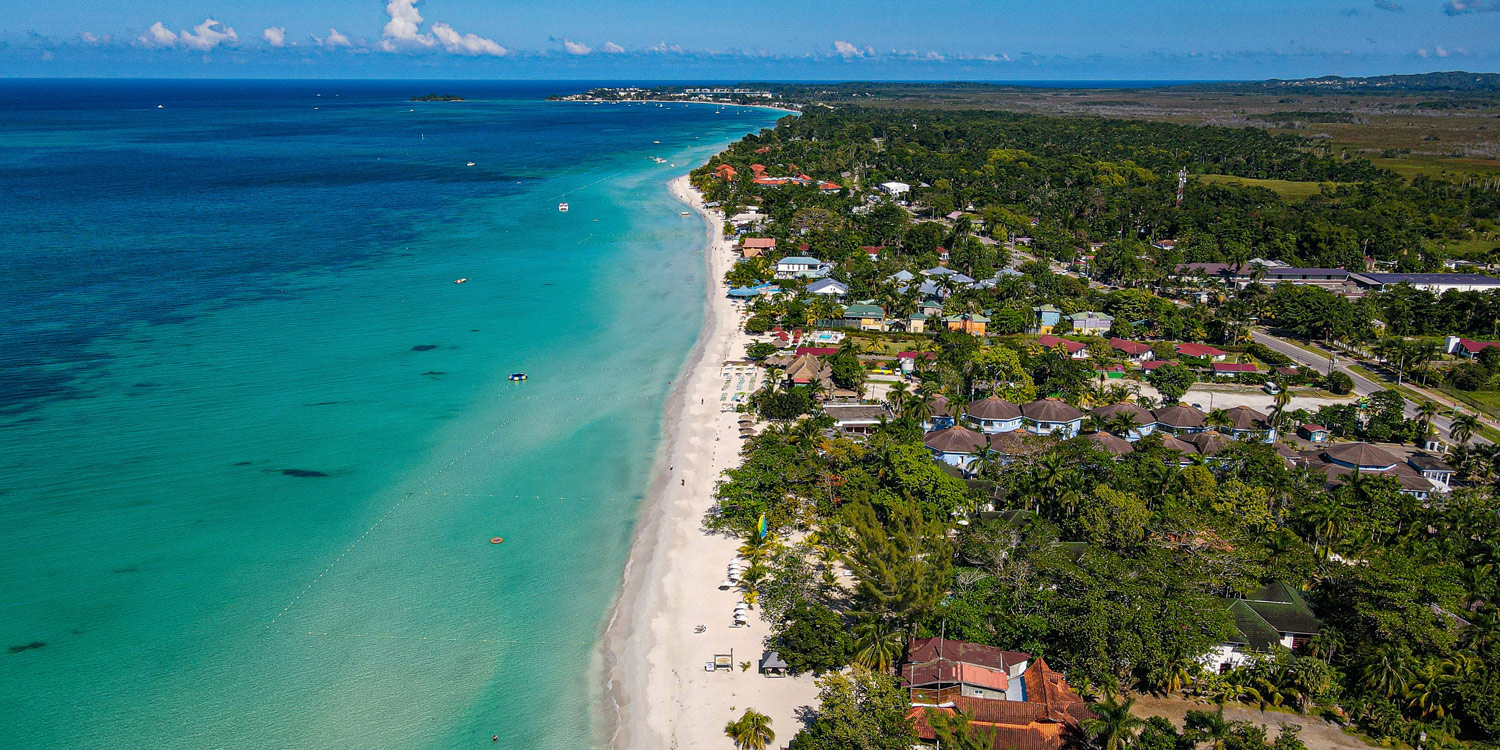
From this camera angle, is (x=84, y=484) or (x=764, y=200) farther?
(x=764, y=200)

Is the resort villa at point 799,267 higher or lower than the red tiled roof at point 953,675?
higher

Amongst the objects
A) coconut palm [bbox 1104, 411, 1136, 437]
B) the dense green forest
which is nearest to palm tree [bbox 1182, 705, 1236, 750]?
coconut palm [bbox 1104, 411, 1136, 437]

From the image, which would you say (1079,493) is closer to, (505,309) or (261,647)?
(261,647)

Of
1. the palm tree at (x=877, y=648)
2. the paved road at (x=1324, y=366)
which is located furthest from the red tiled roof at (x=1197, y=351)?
the palm tree at (x=877, y=648)

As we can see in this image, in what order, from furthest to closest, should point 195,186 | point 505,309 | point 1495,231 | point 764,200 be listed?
1. point 195,186
2. point 764,200
3. point 1495,231
4. point 505,309

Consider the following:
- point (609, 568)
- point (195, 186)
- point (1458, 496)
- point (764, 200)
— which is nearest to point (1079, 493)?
point (1458, 496)

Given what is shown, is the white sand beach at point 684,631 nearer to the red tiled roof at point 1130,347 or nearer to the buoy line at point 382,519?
the buoy line at point 382,519

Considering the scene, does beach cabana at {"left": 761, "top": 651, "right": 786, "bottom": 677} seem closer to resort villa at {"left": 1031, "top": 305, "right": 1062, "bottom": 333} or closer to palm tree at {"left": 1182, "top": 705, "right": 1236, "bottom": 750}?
palm tree at {"left": 1182, "top": 705, "right": 1236, "bottom": 750}

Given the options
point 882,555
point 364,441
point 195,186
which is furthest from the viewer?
point 195,186
